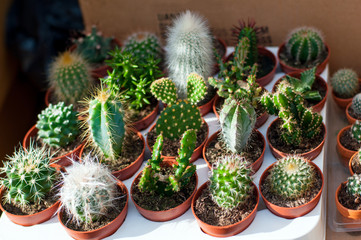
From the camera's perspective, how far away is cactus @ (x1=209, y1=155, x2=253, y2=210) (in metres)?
1.70

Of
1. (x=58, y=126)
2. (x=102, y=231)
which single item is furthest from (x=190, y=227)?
(x=58, y=126)

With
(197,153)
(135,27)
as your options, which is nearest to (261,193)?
(197,153)

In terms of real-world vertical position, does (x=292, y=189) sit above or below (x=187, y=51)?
below

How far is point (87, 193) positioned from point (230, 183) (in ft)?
1.78

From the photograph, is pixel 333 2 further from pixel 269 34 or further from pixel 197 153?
pixel 197 153

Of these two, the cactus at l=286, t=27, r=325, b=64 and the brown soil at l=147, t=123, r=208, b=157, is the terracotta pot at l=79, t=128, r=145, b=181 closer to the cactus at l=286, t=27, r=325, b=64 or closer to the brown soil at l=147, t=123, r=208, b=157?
the brown soil at l=147, t=123, r=208, b=157

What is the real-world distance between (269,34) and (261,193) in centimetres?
116

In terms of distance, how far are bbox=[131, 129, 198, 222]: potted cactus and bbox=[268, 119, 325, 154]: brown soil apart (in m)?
0.40

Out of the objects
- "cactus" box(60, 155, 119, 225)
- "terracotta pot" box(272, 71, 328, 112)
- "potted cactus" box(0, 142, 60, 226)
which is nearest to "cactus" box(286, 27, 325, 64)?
"terracotta pot" box(272, 71, 328, 112)

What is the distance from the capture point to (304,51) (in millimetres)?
2377

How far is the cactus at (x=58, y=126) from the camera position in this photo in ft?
6.93

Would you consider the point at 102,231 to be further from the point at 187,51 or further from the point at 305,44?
the point at 305,44

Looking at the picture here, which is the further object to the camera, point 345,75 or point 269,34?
point 269,34

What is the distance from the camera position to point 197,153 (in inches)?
80.8
